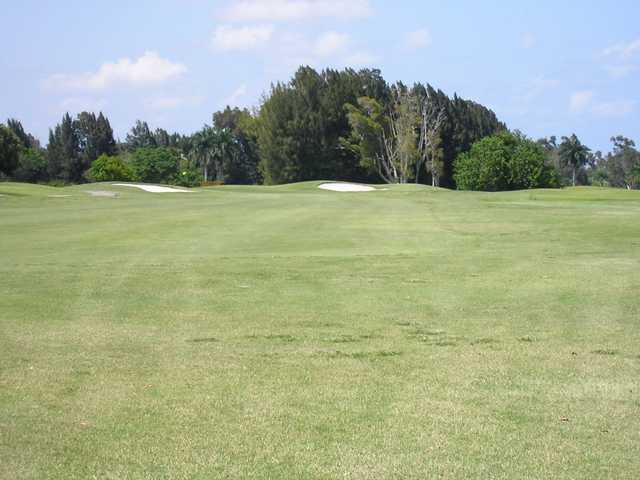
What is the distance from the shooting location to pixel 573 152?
130m

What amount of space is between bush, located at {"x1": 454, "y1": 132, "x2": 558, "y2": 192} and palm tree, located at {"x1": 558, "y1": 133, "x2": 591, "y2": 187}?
57.1m

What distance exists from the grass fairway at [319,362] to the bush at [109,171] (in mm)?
71146

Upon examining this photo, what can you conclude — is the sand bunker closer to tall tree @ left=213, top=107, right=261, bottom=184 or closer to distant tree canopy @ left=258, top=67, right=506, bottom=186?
distant tree canopy @ left=258, top=67, right=506, bottom=186

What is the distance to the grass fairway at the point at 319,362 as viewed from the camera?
527 cm

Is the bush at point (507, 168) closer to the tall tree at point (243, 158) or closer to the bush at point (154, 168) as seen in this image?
the bush at point (154, 168)

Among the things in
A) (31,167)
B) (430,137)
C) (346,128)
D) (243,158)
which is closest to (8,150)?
(31,167)

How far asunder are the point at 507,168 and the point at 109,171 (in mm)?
40187

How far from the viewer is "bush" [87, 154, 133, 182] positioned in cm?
8719

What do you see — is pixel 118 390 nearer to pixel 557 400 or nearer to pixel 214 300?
pixel 557 400

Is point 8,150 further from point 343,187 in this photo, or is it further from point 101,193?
point 343,187

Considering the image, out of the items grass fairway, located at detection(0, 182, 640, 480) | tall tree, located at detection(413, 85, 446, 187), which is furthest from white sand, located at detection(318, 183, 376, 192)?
grass fairway, located at detection(0, 182, 640, 480)

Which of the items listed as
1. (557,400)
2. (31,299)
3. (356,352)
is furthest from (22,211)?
(557,400)

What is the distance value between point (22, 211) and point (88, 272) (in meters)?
17.0

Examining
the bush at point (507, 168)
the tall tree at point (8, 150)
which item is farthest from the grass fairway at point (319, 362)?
the tall tree at point (8, 150)
